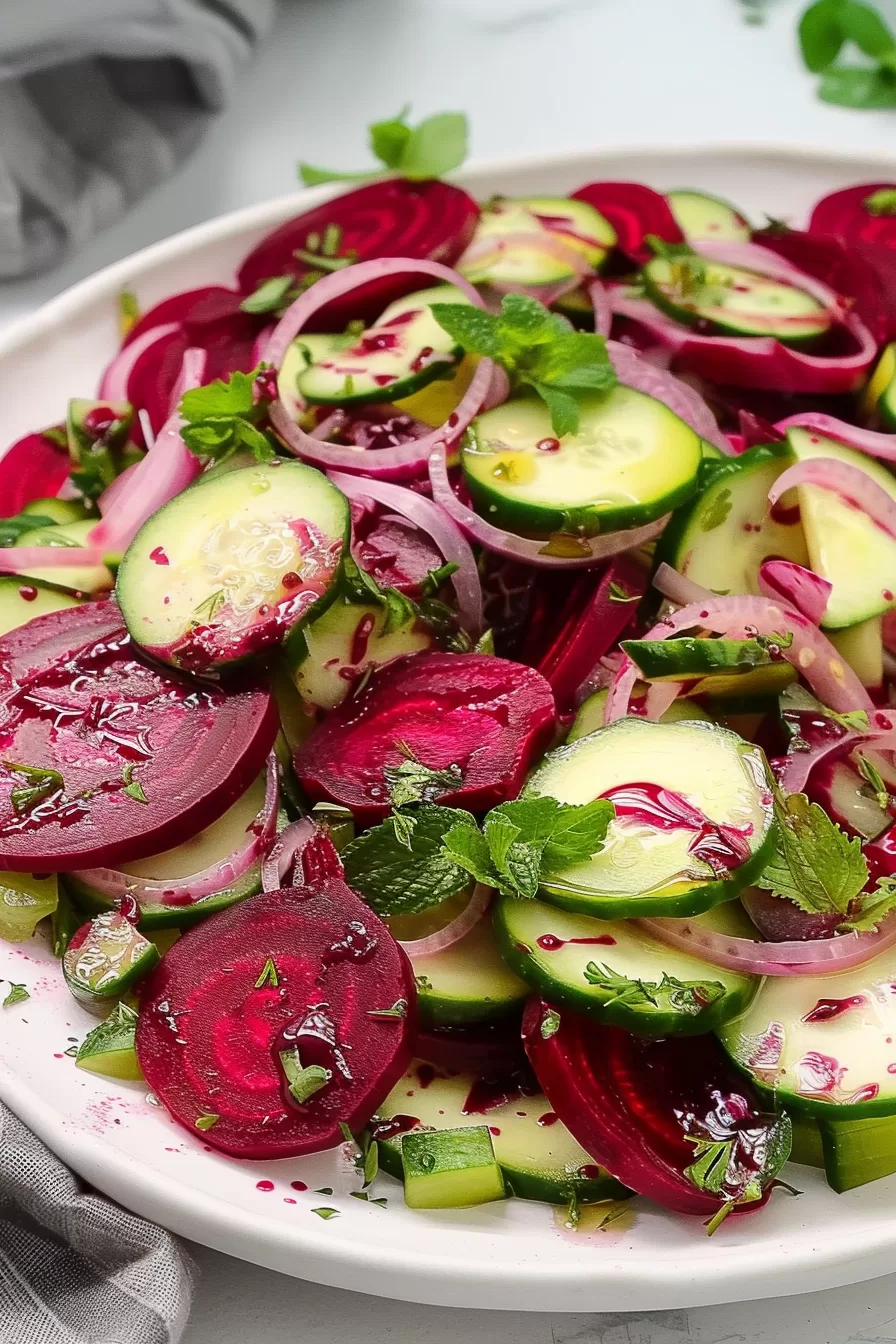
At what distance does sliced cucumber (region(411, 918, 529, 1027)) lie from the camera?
158 centimetres

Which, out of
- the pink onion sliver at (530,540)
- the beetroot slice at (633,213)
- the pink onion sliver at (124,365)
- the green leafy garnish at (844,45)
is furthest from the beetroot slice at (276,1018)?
the green leafy garnish at (844,45)

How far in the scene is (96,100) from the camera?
10.6 ft

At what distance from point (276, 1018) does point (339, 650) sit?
21.8 inches

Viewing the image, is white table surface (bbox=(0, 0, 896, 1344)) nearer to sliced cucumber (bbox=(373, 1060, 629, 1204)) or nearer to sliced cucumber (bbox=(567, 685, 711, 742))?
sliced cucumber (bbox=(567, 685, 711, 742))

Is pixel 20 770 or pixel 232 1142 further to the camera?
pixel 20 770

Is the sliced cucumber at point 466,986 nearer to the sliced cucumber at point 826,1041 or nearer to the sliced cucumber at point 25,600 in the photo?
the sliced cucumber at point 826,1041

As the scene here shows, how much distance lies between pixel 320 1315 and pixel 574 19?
12.5ft

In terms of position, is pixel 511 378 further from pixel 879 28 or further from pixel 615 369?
pixel 879 28

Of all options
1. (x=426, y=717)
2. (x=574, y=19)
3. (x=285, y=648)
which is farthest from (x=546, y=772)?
(x=574, y=19)

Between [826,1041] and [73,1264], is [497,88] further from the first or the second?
[73,1264]

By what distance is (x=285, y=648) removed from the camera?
5.85ft

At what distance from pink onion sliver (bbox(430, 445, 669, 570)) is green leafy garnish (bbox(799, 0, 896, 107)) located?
2.35 m

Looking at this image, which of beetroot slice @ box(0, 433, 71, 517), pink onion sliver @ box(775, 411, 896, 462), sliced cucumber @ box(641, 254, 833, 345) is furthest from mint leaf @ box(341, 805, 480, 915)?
sliced cucumber @ box(641, 254, 833, 345)

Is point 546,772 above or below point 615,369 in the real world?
below
